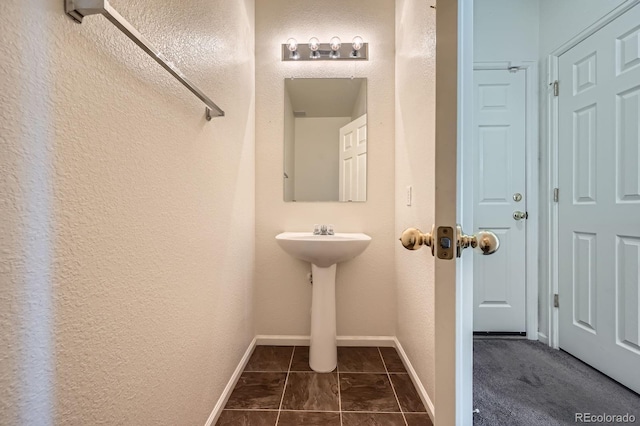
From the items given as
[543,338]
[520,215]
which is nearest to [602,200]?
[520,215]

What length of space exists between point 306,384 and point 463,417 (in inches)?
41.6

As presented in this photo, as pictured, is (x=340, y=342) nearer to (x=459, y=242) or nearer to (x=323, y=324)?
(x=323, y=324)

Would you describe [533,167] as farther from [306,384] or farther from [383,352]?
[306,384]

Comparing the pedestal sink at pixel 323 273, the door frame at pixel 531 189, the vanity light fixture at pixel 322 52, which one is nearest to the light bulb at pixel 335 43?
the vanity light fixture at pixel 322 52

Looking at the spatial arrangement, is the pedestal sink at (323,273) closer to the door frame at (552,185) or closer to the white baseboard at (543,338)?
the door frame at (552,185)

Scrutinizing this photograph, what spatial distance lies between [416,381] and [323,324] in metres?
0.56

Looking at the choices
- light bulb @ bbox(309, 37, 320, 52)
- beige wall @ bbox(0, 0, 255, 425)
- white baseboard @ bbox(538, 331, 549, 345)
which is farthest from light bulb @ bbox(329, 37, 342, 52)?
white baseboard @ bbox(538, 331, 549, 345)

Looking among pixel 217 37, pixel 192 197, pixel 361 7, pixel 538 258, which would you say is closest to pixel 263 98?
pixel 217 37

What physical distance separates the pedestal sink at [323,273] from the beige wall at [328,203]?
274 mm

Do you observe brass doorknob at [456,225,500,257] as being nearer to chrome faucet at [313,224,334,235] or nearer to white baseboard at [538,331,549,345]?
chrome faucet at [313,224,334,235]

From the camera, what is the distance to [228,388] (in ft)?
4.14

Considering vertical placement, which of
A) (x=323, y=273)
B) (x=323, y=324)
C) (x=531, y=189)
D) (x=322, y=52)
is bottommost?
(x=323, y=324)

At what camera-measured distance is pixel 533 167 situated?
1785 millimetres

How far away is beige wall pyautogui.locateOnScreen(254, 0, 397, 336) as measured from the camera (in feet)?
5.96
